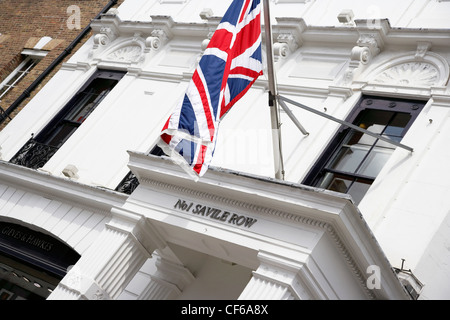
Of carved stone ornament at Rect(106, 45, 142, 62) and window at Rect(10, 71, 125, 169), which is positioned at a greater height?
carved stone ornament at Rect(106, 45, 142, 62)

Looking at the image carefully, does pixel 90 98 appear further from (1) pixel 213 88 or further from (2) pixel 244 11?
(1) pixel 213 88

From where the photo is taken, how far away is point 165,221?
8.86 m

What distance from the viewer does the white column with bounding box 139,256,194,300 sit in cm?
1052

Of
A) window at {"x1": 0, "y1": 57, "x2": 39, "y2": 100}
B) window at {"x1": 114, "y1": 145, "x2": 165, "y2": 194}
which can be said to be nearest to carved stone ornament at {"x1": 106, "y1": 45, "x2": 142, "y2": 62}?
window at {"x1": 0, "y1": 57, "x2": 39, "y2": 100}

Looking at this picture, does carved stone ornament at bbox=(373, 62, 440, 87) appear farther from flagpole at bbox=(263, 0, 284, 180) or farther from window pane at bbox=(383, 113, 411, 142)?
flagpole at bbox=(263, 0, 284, 180)

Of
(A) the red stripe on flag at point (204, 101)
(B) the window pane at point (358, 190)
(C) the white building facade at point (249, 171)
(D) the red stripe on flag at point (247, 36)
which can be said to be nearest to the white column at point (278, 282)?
(C) the white building facade at point (249, 171)

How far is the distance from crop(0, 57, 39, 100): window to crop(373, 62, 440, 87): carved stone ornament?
403 inches

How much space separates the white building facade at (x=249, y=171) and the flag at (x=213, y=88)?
801 mm

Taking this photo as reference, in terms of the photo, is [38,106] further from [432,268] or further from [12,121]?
[432,268]

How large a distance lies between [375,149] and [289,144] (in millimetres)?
1479

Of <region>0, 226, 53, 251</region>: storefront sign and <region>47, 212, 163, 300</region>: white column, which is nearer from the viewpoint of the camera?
<region>47, 212, 163, 300</region>: white column

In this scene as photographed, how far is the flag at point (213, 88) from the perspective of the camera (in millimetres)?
7711

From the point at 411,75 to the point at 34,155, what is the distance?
8.14 meters

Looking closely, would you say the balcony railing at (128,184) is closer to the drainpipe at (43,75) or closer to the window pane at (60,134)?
the window pane at (60,134)
